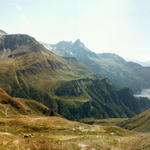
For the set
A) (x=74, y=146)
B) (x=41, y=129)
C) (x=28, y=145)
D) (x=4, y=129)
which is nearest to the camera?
(x=28, y=145)

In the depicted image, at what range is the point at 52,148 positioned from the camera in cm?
3369

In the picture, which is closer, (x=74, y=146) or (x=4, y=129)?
(x=74, y=146)

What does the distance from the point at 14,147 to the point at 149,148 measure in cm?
3721

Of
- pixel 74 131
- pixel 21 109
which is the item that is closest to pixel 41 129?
pixel 74 131

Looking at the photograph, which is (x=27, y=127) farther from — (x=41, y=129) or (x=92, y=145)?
(x=92, y=145)

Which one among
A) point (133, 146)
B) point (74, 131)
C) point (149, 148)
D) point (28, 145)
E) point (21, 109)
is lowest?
point (21, 109)

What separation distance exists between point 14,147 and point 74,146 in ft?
51.2

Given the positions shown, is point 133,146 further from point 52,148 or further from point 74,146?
point 52,148

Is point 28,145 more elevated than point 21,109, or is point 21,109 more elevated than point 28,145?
point 28,145

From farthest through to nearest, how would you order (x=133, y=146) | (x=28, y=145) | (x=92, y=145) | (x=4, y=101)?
(x=4, y=101)
(x=133, y=146)
(x=92, y=145)
(x=28, y=145)

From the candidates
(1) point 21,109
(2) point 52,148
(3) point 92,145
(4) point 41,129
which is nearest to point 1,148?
(2) point 52,148

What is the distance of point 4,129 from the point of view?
6016 cm

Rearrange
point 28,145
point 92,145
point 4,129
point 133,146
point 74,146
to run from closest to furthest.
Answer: point 28,145
point 74,146
point 92,145
point 133,146
point 4,129

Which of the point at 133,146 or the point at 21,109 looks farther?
the point at 21,109
